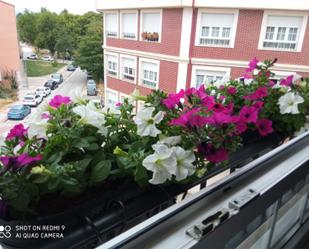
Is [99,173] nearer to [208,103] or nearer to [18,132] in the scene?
[18,132]

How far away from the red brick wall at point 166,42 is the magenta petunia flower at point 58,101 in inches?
60.3

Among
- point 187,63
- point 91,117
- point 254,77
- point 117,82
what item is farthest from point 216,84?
point 187,63

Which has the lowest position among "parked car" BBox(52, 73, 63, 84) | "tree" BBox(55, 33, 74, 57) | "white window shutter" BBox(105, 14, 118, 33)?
"parked car" BBox(52, 73, 63, 84)

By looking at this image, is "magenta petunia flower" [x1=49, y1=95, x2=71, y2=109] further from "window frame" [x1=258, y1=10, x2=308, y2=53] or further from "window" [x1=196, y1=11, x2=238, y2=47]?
"window frame" [x1=258, y1=10, x2=308, y2=53]

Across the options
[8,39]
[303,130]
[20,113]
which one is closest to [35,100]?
[20,113]

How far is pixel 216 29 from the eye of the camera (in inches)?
106

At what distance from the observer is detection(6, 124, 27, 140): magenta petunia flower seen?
1.51 feet

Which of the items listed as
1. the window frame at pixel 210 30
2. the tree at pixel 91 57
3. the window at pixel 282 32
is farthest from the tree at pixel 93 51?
the window at pixel 282 32

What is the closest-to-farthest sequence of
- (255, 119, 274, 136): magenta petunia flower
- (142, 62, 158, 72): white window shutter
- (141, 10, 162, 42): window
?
1. (255, 119, 274, 136): magenta petunia flower
2. (142, 62, 158, 72): white window shutter
3. (141, 10, 162, 42): window

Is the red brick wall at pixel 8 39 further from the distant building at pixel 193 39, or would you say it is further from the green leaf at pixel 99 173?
the green leaf at pixel 99 173

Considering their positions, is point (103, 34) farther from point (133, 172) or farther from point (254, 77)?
point (133, 172)

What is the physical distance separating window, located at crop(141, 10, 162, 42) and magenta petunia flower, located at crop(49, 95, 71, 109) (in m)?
1.82


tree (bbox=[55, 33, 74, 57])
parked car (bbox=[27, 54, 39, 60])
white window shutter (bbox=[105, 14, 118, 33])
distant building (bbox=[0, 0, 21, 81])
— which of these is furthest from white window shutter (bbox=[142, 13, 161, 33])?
distant building (bbox=[0, 0, 21, 81])

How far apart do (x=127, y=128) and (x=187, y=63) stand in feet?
5.71
